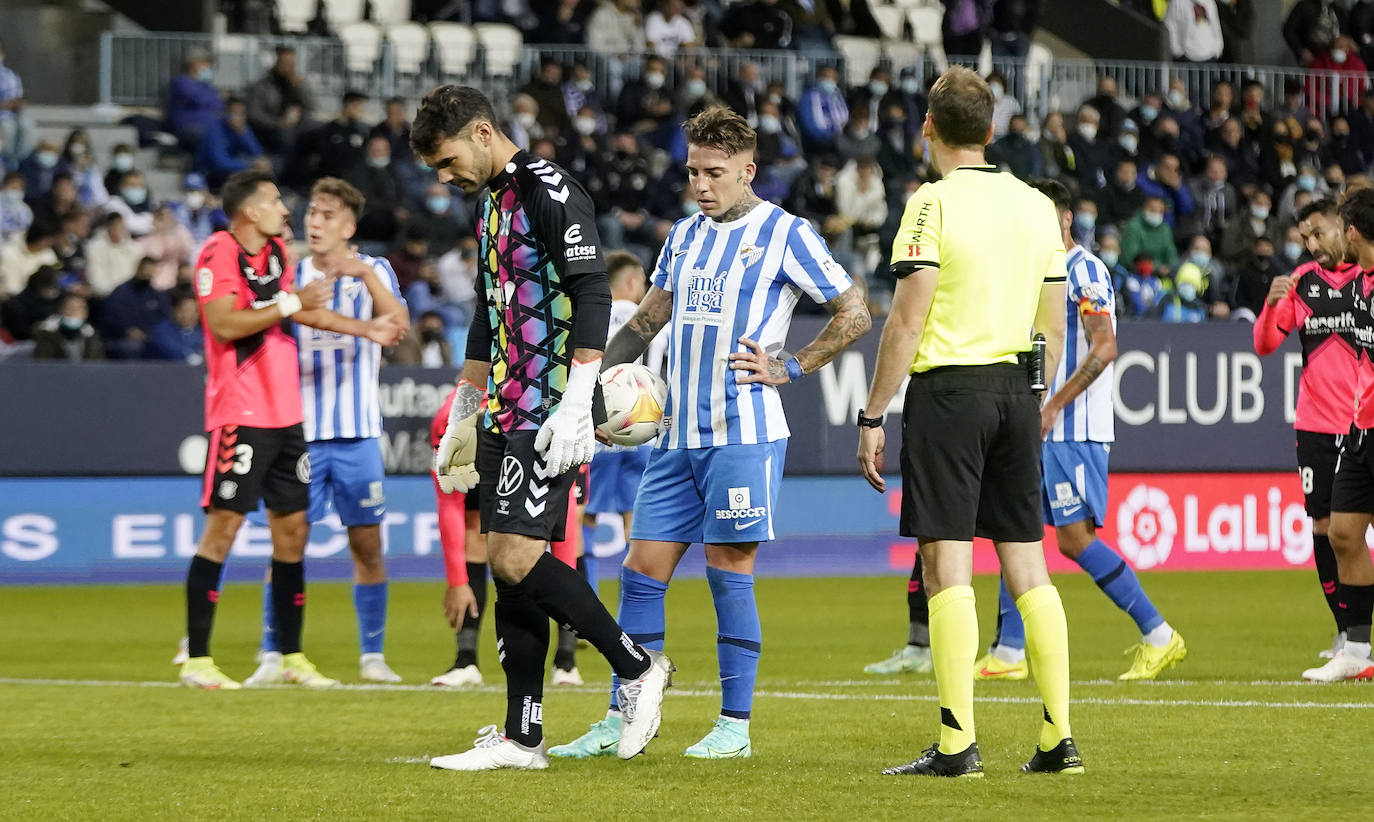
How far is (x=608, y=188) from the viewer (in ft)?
65.4

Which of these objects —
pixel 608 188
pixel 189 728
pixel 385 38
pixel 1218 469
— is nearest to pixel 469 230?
pixel 608 188

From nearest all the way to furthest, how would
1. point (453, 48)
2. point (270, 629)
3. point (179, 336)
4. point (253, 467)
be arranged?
point (253, 467) → point (270, 629) → point (179, 336) → point (453, 48)

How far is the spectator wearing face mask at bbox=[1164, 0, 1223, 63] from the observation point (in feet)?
86.4

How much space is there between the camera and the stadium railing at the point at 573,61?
20.9 meters

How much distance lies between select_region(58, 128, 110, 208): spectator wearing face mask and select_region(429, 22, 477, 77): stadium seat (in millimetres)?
4685

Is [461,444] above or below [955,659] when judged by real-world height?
above

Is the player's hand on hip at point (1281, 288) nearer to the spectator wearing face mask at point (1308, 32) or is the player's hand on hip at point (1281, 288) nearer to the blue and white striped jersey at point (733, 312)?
the blue and white striped jersey at point (733, 312)

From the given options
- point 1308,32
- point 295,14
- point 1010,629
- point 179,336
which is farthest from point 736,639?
point 1308,32

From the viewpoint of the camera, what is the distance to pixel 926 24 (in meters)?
25.9

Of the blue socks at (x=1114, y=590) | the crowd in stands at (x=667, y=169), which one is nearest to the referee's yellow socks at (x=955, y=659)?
the blue socks at (x=1114, y=590)

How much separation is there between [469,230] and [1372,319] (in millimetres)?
11573

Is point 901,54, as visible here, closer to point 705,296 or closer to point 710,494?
point 705,296

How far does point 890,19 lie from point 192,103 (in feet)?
32.3

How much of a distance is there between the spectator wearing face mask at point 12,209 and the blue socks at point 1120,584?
37.5 ft
